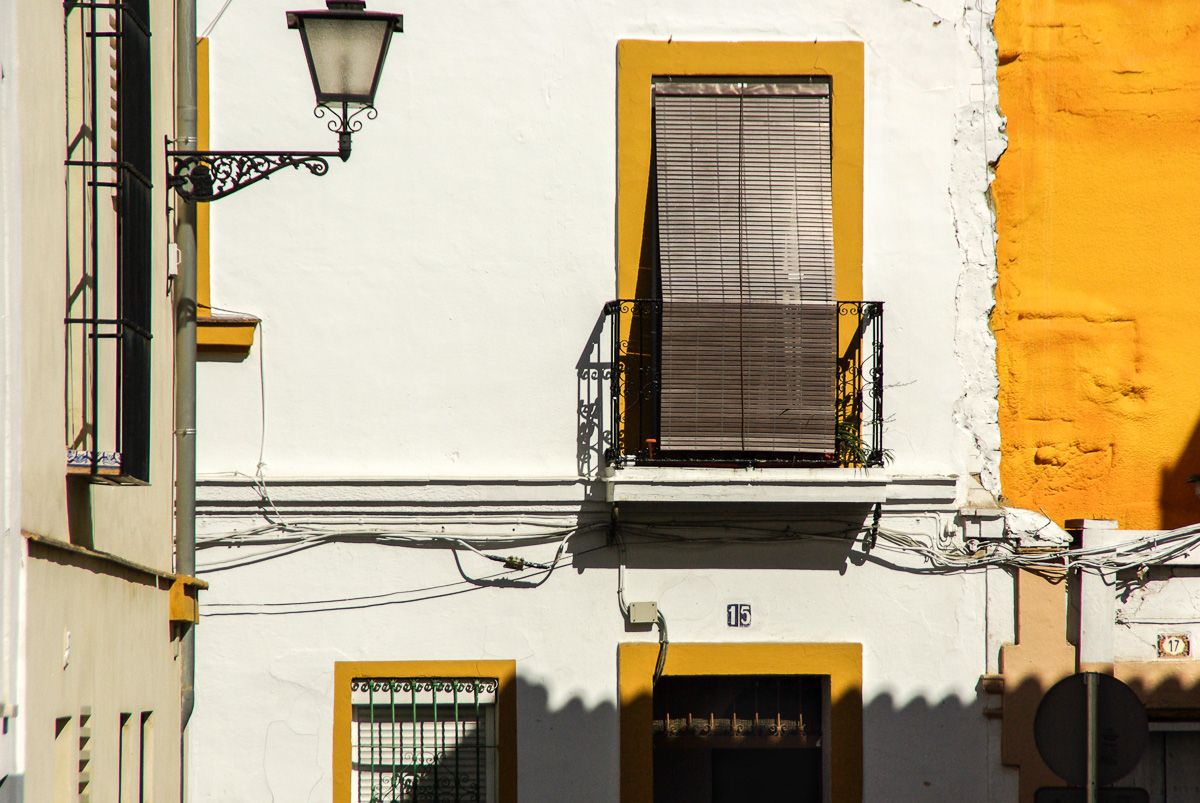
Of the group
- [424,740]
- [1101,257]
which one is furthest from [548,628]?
[1101,257]

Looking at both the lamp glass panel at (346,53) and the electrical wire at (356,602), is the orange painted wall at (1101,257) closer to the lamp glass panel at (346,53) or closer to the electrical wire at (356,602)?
the electrical wire at (356,602)

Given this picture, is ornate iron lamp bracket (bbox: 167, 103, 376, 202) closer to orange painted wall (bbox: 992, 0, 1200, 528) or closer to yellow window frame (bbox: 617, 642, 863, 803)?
yellow window frame (bbox: 617, 642, 863, 803)

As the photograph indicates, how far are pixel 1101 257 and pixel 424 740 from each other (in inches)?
200

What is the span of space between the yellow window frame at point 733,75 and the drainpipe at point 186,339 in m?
2.70

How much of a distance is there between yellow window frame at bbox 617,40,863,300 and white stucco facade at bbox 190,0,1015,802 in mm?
90

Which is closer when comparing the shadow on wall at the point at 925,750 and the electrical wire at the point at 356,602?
the electrical wire at the point at 356,602

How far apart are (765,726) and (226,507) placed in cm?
349

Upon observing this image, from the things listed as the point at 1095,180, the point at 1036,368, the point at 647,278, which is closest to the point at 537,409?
the point at 647,278

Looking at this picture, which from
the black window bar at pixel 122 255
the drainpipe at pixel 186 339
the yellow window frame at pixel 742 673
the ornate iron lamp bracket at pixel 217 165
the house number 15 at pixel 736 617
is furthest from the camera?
the house number 15 at pixel 736 617

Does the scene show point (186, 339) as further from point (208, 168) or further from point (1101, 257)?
point (1101, 257)

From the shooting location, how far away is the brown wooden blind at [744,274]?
9.84 metres

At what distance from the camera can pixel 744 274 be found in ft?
32.5

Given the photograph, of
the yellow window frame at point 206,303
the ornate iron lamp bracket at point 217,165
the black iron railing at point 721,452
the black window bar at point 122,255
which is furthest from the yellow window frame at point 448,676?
the ornate iron lamp bracket at point 217,165

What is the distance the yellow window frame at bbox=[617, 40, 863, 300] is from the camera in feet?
33.1
